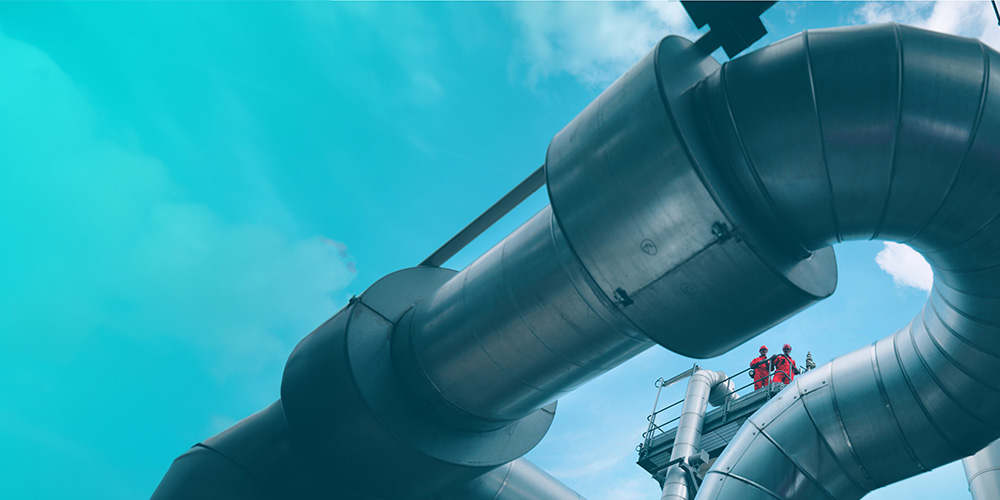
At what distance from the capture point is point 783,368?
44.1ft

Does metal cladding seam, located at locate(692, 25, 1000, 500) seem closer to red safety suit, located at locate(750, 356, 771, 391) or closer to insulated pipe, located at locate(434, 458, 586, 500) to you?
insulated pipe, located at locate(434, 458, 586, 500)

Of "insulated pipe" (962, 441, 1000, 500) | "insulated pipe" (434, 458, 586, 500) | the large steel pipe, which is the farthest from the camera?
"insulated pipe" (962, 441, 1000, 500)

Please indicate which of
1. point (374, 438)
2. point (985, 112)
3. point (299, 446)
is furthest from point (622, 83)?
point (299, 446)

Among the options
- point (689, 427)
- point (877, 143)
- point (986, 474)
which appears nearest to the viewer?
point (877, 143)

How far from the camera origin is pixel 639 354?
4.09 m

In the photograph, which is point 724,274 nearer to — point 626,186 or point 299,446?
point 626,186

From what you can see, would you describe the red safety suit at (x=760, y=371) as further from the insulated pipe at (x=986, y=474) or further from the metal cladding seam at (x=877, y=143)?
the metal cladding seam at (x=877, y=143)

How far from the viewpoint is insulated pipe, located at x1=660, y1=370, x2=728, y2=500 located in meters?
10.0

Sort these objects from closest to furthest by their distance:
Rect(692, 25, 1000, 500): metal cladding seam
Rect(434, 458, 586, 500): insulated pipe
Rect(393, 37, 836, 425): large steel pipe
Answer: Rect(692, 25, 1000, 500): metal cladding seam → Rect(393, 37, 836, 425): large steel pipe → Rect(434, 458, 586, 500): insulated pipe

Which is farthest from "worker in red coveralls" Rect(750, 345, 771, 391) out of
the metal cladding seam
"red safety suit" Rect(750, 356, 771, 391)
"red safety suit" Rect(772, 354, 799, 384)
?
the metal cladding seam

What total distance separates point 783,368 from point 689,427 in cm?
275

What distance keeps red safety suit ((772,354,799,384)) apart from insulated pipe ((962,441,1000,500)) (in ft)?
23.8

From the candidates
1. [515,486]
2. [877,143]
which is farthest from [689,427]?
[877,143]

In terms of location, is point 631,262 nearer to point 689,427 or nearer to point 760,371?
point 689,427
